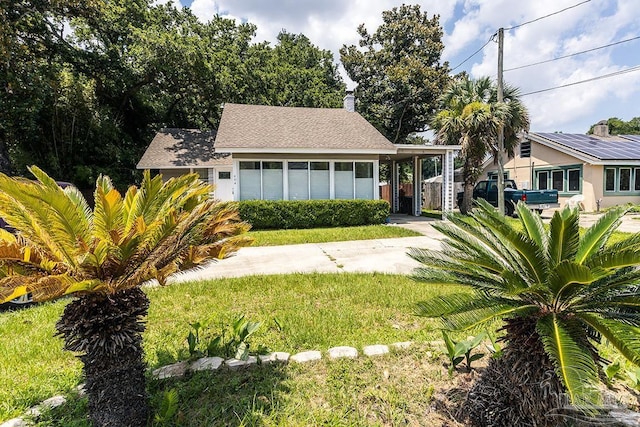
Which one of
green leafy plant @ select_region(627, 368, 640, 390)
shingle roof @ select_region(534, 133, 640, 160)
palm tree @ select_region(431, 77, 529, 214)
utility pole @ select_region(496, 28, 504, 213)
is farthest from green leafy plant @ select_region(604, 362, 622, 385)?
shingle roof @ select_region(534, 133, 640, 160)

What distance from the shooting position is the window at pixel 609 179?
1756 centimetres

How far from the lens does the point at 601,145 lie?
1948 cm

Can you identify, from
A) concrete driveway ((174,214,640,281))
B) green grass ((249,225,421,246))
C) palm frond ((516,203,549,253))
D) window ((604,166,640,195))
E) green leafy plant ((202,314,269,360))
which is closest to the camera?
palm frond ((516,203,549,253))

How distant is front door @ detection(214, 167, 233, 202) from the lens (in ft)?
48.9

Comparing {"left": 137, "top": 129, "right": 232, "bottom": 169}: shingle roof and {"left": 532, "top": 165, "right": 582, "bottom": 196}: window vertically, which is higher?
{"left": 137, "top": 129, "right": 232, "bottom": 169}: shingle roof

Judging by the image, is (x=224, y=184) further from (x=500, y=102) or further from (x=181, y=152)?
(x=500, y=102)

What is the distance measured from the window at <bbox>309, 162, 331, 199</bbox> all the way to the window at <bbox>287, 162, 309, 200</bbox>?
0.79ft

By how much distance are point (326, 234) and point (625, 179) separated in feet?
59.7

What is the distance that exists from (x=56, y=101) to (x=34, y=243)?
55.3ft

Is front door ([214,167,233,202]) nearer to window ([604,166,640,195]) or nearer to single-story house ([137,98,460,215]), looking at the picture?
single-story house ([137,98,460,215])

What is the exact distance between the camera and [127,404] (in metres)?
2.14

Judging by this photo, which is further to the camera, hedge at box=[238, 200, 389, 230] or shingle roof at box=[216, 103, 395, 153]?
shingle roof at box=[216, 103, 395, 153]

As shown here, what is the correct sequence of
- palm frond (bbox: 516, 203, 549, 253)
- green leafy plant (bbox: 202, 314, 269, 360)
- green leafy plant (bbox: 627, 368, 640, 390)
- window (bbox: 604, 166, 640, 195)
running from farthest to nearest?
window (bbox: 604, 166, 640, 195)
green leafy plant (bbox: 202, 314, 269, 360)
green leafy plant (bbox: 627, 368, 640, 390)
palm frond (bbox: 516, 203, 549, 253)

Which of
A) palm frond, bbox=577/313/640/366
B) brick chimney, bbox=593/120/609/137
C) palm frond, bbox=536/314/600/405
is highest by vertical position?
brick chimney, bbox=593/120/609/137
